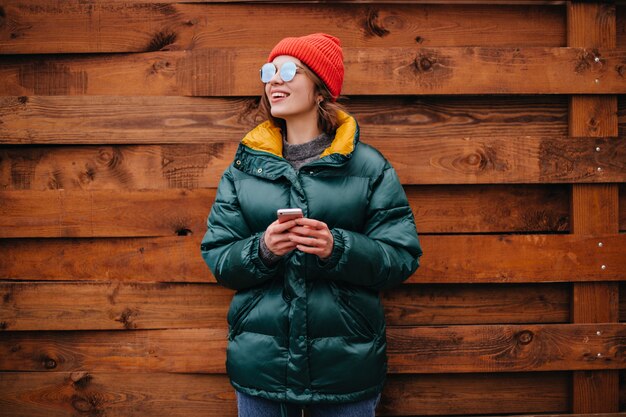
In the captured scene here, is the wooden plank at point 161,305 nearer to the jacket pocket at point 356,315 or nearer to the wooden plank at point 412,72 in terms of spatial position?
the jacket pocket at point 356,315

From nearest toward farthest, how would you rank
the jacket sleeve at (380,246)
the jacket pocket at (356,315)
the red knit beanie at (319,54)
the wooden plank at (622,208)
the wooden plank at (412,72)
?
the jacket sleeve at (380,246) < the jacket pocket at (356,315) < the red knit beanie at (319,54) < the wooden plank at (412,72) < the wooden plank at (622,208)

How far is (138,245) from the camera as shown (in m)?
2.56

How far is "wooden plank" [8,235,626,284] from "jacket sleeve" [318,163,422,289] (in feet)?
1.91

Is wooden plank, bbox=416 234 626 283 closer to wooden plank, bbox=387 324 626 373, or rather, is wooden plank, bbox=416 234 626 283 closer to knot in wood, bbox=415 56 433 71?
wooden plank, bbox=387 324 626 373

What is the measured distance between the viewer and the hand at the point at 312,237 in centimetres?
175

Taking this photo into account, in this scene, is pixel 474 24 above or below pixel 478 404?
above

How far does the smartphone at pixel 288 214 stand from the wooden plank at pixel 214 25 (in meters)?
1.17

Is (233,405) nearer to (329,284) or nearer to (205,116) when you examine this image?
(329,284)

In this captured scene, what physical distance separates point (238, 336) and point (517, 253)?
56.7 inches

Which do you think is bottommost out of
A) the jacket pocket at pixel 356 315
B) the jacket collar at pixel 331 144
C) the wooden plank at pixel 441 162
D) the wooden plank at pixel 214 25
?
the jacket pocket at pixel 356 315

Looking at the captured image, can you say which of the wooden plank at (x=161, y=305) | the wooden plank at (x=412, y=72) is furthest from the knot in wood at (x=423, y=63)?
the wooden plank at (x=161, y=305)

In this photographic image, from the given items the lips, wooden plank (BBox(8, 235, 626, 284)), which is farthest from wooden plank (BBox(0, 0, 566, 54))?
wooden plank (BBox(8, 235, 626, 284))

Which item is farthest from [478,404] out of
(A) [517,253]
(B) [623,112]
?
Answer: (B) [623,112]

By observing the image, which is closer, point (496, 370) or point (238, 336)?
point (238, 336)
